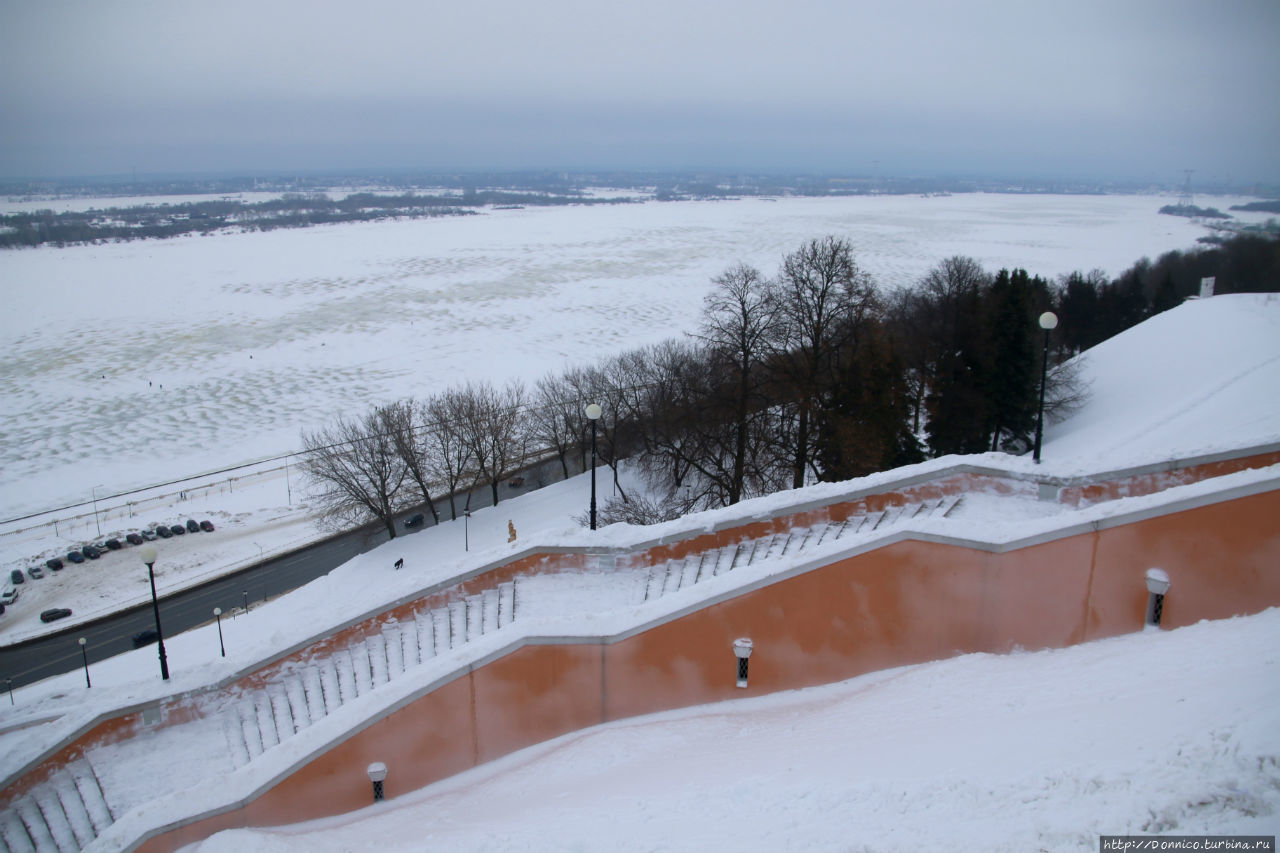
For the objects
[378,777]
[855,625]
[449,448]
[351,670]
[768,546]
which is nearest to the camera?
[378,777]

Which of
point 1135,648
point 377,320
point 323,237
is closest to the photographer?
point 1135,648

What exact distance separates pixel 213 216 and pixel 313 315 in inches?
4107

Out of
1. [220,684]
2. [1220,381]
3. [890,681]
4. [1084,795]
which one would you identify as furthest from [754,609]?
[1220,381]

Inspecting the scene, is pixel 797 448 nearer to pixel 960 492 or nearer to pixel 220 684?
pixel 960 492

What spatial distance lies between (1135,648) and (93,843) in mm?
10325

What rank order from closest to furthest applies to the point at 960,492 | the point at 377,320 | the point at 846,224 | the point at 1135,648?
the point at 1135,648, the point at 960,492, the point at 377,320, the point at 846,224

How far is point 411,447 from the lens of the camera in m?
28.1

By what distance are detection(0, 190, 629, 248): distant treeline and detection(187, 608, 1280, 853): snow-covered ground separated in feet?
379

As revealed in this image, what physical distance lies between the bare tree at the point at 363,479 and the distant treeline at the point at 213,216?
94.3m

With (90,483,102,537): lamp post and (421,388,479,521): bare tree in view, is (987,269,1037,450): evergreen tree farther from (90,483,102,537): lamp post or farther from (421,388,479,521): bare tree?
(90,483,102,537): lamp post

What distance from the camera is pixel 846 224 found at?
368ft

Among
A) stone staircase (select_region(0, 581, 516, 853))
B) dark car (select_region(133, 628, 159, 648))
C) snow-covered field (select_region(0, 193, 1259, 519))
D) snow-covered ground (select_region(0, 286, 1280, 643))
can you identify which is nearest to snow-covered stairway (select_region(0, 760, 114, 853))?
stone staircase (select_region(0, 581, 516, 853))

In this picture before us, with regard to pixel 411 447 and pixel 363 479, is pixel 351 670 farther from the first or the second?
pixel 363 479

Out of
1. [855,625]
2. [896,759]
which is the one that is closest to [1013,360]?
[855,625]
